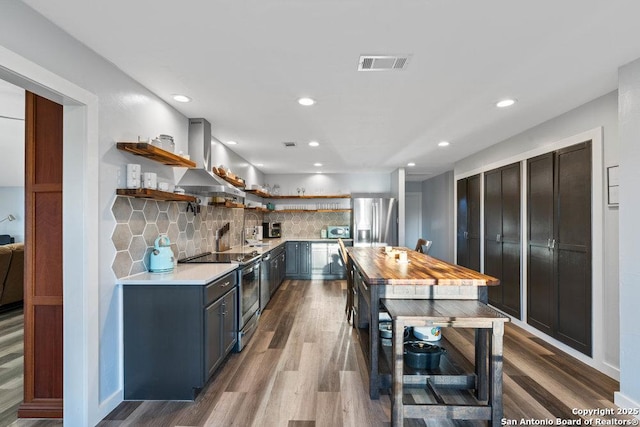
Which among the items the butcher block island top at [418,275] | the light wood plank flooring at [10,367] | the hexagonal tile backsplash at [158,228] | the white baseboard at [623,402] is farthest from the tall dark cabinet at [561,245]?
the light wood plank flooring at [10,367]

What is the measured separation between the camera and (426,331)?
3158mm

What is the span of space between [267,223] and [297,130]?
3.65 metres

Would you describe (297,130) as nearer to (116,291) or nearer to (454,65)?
(454,65)

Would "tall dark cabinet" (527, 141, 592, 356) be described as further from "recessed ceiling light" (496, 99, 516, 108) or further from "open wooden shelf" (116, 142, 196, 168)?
"open wooden shelf" (116, 142, 196, 168)

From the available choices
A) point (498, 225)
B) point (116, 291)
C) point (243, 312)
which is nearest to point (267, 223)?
point (243, 312)

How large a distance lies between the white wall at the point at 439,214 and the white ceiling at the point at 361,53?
13.2 feet

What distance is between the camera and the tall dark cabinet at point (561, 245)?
3027 millimetres

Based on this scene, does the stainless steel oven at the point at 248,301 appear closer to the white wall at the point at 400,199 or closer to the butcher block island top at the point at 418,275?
the butcher block island top at the point at 418,275

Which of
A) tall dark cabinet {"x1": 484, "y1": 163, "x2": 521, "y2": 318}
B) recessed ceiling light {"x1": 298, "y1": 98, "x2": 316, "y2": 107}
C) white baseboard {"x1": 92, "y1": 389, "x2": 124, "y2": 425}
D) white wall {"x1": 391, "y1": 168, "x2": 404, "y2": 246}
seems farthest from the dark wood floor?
white wall {"x1": 391, "y1": 168, "x2": 404, "y2": 246}

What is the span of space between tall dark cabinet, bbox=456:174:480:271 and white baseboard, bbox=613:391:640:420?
2.90m

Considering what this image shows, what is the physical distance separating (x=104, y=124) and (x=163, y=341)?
1553 mm

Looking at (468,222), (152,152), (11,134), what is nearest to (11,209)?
(11,134)

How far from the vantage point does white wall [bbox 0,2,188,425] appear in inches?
67.5

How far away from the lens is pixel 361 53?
6.94ft
